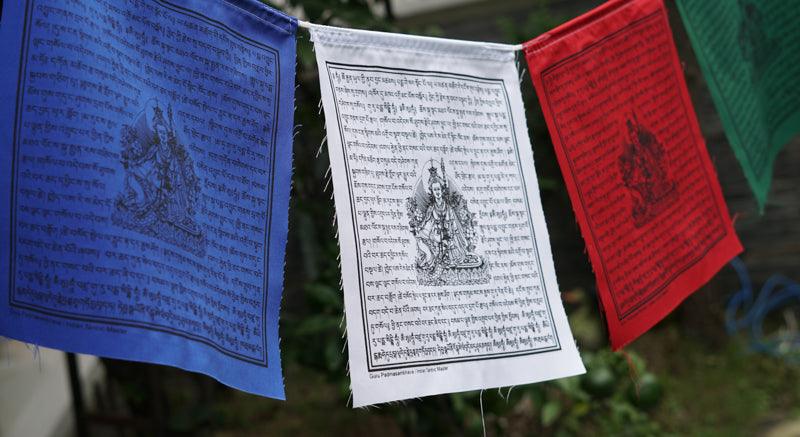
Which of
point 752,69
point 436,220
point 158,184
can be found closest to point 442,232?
point 436,220

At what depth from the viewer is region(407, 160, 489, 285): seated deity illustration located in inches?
61.5

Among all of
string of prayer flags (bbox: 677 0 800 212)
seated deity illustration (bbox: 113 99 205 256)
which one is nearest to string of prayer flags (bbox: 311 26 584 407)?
seated deity illustration (bbox: 113 99 205 256)

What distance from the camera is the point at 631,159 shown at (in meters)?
1.94

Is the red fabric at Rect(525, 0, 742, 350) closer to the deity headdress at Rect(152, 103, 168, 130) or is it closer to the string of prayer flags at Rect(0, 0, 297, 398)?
the string of prayer flags at Rect(0, 0, 297, 398)

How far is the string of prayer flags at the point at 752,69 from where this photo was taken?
2.20 meters

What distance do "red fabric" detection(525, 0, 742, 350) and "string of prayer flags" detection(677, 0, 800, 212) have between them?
0.13m

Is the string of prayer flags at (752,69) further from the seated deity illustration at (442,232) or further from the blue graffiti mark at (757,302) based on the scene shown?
the blue graffiti mark at (757,302)

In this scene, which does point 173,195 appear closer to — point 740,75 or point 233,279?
point 233,279

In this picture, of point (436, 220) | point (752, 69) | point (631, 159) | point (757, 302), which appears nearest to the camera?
point (436, 220)

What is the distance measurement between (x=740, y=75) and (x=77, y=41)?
1.83 m

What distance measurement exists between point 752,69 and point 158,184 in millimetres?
1852

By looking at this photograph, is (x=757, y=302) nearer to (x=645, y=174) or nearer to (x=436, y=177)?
(x=645, y=174)

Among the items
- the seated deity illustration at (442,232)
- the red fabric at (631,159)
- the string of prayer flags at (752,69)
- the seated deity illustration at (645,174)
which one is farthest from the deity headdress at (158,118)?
the string of prayer flags at (752,69)

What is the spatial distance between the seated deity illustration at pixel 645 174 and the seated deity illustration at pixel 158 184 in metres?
1.02
